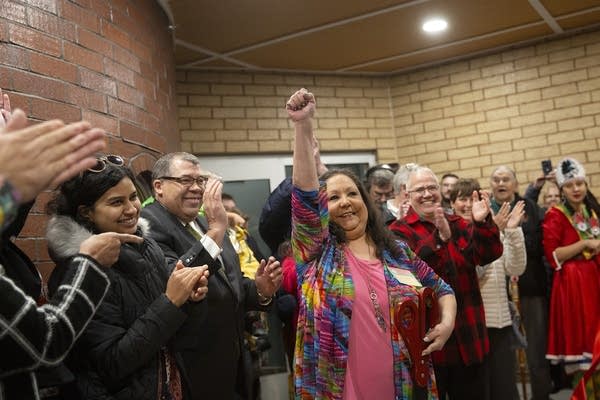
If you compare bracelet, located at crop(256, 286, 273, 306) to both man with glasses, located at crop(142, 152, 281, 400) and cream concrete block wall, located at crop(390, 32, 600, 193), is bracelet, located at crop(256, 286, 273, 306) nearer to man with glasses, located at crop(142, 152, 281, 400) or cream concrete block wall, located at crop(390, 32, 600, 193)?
man with glasses, located at crop(142, 152, 281, 400)

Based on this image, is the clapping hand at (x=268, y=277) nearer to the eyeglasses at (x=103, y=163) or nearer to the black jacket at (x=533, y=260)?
the eyeglasses at (x=103, y=163)

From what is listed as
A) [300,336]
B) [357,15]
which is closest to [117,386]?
[300,336]

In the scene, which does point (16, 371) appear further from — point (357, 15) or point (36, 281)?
point (357, 15)

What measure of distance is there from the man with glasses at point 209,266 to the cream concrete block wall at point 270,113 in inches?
128

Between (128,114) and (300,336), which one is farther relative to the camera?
(128,114)

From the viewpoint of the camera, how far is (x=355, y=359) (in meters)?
2.42

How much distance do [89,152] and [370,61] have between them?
532cm

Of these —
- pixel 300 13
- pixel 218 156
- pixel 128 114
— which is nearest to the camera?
pixel 128 114

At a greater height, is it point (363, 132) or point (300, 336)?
point (363, 132)

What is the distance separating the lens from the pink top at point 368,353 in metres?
2.39

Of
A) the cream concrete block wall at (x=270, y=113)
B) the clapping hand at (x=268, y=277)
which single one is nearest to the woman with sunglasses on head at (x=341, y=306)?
the clapping hand at (x=268, y=277)

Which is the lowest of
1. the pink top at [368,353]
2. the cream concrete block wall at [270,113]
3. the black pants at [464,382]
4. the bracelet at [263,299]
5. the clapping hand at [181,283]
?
the black pants at [464,382]

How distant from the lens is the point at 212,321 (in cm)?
256

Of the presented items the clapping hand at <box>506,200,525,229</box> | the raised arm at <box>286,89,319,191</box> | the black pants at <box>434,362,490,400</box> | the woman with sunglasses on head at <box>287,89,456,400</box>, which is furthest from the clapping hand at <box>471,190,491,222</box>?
the raised arm at <box>286,89,319,191</box>
